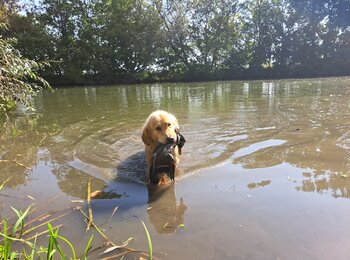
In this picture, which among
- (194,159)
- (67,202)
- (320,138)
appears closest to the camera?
(67,202)

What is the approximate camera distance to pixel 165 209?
416 centimetres

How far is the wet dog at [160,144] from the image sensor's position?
198 inches

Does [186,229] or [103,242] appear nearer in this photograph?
[103,242]

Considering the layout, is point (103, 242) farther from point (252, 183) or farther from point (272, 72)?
point (272, 72)

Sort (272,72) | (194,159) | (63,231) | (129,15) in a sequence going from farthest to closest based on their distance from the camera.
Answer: (272,72)
(129,15)
(194,159)
(63,231)

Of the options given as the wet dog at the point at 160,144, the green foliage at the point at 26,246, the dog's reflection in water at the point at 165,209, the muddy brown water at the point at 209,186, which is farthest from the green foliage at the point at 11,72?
the green foliage at the point at 26,246

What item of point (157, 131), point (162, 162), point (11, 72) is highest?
point (11, 72)

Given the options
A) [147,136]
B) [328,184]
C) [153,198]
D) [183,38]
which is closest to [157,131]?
[147,136]

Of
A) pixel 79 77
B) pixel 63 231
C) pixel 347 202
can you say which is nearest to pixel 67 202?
pixel 63 231

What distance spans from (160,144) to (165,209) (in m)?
1.37

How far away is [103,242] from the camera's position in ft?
10.9

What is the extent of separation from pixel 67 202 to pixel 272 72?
4051 centimetres

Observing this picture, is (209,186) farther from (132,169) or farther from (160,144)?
(132,169)

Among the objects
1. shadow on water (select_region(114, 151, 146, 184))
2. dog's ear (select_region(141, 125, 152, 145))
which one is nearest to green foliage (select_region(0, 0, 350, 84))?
shadow on water (select_region(114, 151, 146, 184))
